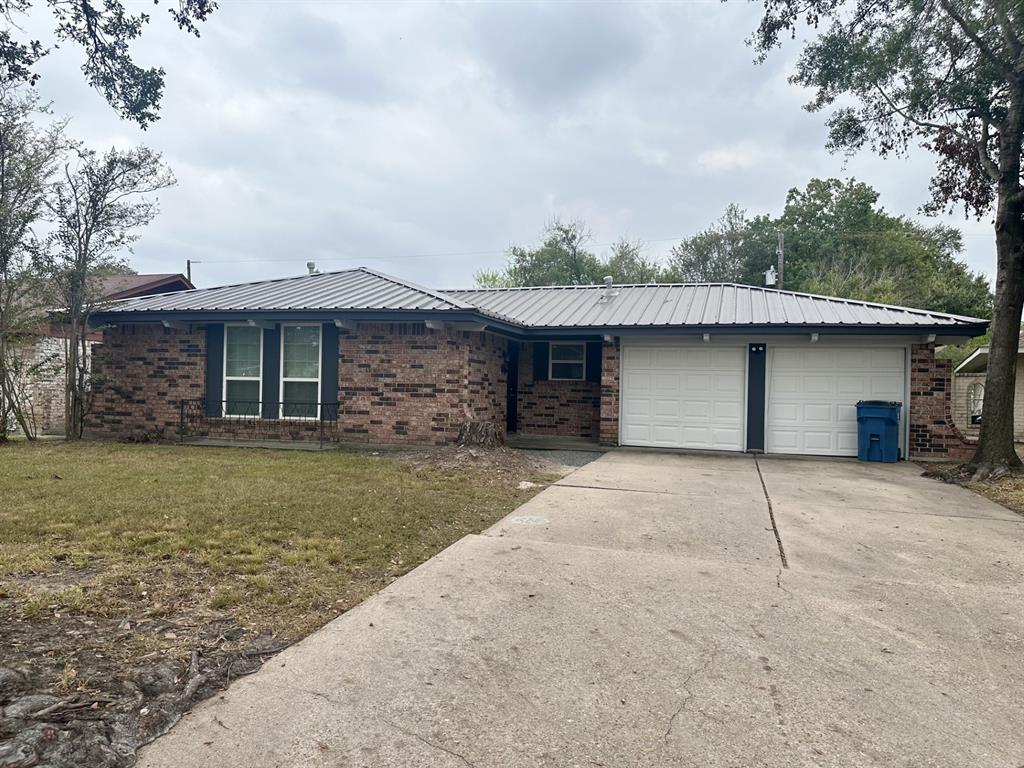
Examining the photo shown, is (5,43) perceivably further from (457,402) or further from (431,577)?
(457,402)

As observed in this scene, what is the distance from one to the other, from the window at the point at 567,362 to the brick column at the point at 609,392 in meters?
1.27

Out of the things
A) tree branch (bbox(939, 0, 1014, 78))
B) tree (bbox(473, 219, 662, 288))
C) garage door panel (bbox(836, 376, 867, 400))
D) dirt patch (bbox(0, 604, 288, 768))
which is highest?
tree (bbox(473, 219, 662, 288))

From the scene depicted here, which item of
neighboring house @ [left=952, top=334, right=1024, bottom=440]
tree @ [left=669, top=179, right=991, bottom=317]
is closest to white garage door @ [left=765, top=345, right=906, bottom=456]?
neighboring house @ [left=952, top=334, right=1024, bottom=440]

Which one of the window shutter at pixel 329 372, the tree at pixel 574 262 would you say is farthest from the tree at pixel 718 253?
the window shutter at pixel 329 372

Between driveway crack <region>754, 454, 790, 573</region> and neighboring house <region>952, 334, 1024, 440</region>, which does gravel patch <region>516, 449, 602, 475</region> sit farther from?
neighboring house <region>952, 334, 1024, 440</region>

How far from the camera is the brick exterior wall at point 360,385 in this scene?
1082cm

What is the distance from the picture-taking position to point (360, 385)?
11141 mm

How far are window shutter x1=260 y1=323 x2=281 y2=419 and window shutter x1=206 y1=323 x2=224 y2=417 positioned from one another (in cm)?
94

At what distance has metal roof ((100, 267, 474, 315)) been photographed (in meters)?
10.9

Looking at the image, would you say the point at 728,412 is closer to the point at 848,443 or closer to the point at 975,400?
the point at 848,443

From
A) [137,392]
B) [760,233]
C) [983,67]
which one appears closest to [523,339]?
[137,392]

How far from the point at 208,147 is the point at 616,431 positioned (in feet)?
40.5

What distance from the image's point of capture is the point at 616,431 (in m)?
12.1

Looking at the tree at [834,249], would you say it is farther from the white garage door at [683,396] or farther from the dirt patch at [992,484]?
the dirt patch at [992,484]
